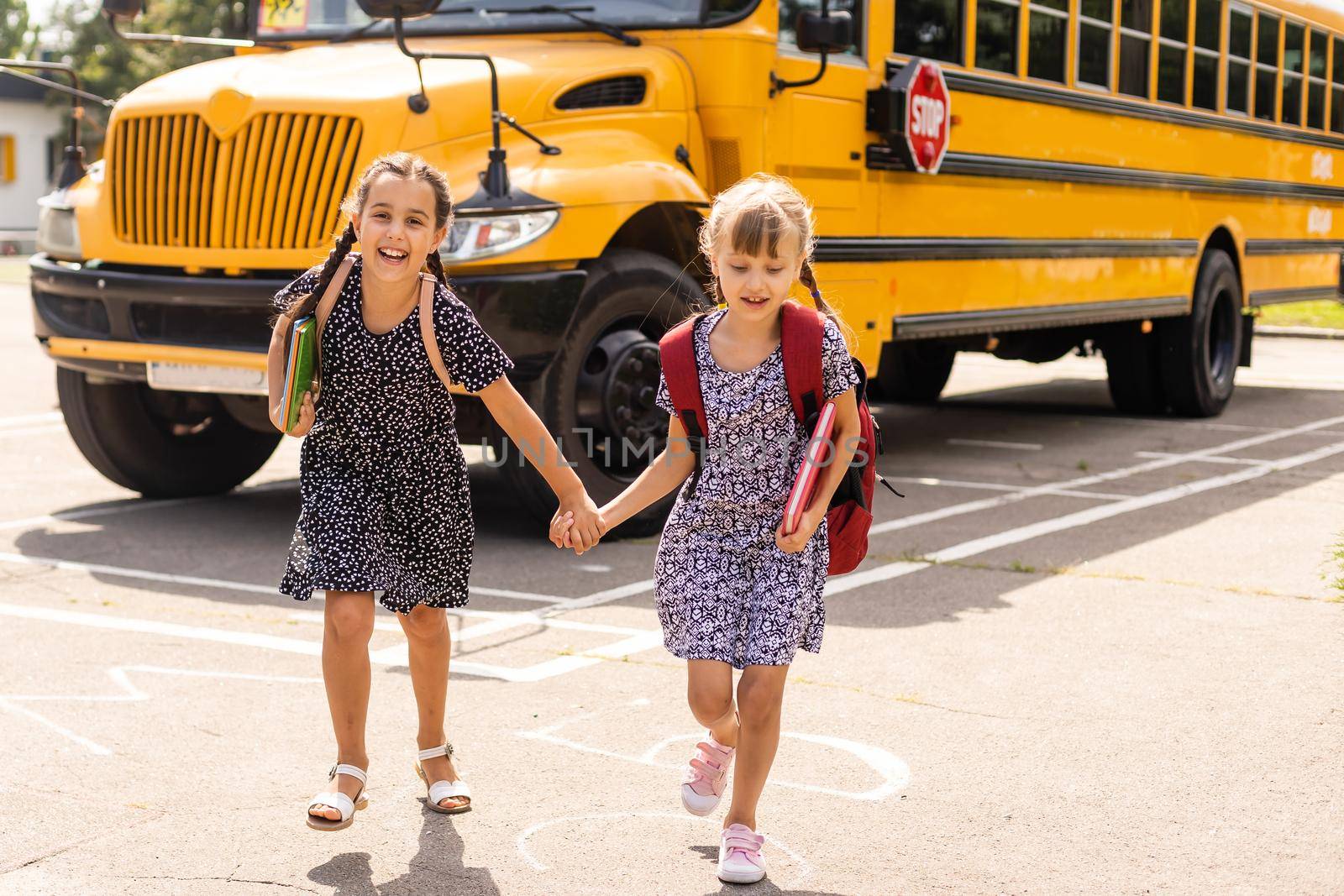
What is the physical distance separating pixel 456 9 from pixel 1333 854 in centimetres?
523

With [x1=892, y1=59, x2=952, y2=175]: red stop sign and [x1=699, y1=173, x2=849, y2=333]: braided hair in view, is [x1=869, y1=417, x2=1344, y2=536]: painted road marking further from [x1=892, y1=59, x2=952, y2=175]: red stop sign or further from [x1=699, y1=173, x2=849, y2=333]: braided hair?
[x1=699, y1=173, x2=849, y2=333]: braided hair

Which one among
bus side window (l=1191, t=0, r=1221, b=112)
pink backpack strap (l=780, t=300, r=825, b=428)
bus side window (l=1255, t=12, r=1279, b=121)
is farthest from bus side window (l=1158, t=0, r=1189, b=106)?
pink backpack strap (l=780, t=300, r=825, b=428)

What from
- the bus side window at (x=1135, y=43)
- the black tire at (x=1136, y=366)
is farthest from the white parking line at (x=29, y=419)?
the black tire at (x=1136, y=366)

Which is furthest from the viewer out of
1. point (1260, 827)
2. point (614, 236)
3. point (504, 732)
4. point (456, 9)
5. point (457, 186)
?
point (456, 9)

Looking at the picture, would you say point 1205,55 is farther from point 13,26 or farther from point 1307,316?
point 13,26

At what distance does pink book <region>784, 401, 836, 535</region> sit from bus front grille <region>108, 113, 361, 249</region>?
11.2 ft

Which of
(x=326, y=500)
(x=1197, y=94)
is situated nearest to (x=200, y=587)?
(x=326, y=500)

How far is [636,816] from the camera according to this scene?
3730mm

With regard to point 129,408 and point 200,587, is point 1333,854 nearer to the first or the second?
point 200,587

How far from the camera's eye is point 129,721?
436 centimetres

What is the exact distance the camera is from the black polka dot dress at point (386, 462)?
12.1 feet

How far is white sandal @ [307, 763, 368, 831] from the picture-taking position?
3486 mm

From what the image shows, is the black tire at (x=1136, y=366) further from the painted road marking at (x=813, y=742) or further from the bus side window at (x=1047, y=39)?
the painted road marking at (x=813, y=742)

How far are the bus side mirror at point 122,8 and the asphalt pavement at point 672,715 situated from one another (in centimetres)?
206
